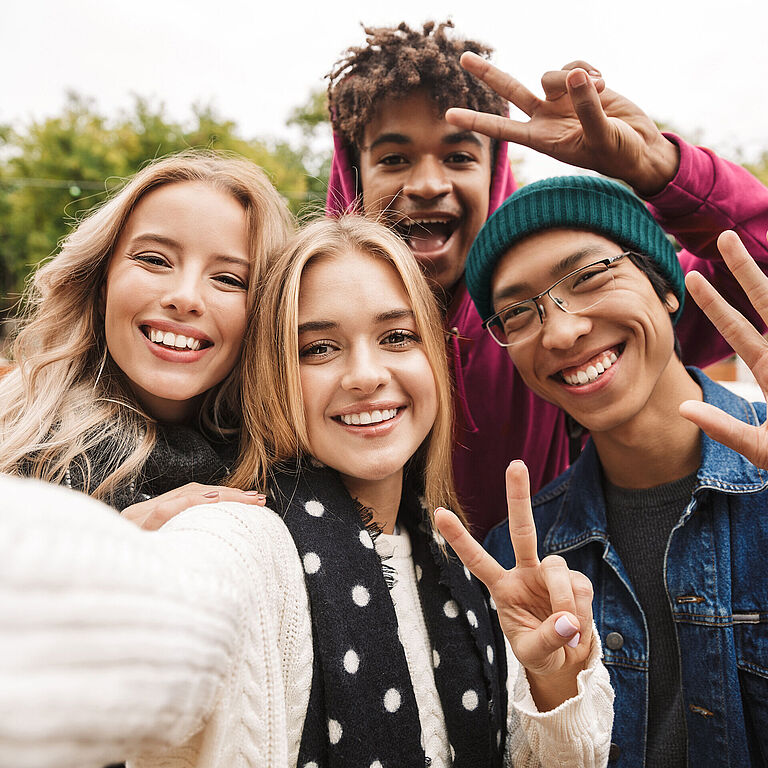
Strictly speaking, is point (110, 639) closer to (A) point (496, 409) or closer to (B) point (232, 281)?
(B) point (232, 281)

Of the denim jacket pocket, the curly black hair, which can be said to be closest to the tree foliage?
the curly black hair

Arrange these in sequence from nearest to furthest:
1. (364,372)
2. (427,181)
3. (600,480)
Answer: (364,372) → (600,480) → (427,181)

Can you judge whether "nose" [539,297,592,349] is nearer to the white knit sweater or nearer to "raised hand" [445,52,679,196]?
"raised hand" [445,52,679,196]

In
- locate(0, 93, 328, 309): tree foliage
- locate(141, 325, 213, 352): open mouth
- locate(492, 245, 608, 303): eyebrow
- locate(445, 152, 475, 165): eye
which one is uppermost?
locate(445, 152, 475, 165): eye

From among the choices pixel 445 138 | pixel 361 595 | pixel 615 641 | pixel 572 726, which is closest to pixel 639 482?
pixel 615 641

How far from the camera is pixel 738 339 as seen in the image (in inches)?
70.0

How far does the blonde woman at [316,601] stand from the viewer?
0.68 m

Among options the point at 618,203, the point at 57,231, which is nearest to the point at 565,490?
the point at 618,203

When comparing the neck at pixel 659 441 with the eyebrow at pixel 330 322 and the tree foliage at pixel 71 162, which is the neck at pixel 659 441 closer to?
the eyebrow at pixel 330 322

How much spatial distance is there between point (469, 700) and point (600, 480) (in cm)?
118

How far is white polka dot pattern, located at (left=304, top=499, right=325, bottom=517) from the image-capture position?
1.80 meters

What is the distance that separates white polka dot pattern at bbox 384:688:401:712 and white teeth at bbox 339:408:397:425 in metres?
0.75

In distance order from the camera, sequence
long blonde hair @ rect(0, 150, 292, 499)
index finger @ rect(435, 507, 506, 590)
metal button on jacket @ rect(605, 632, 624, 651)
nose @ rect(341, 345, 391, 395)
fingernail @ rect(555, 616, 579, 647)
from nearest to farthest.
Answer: fingernail @ rect(555, 616, 579, 647) → index finger @ rect(435, 507, 506, 590) → nose @ rect(341, 345, 391, 395) → long blonde hair @ rect(0, 150, 292, 499) → metal button on jacket @ rect(605, 632, 624, 651)

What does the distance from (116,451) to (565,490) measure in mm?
1797
